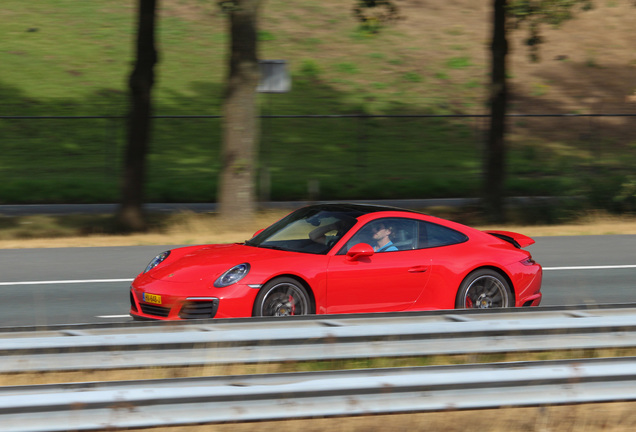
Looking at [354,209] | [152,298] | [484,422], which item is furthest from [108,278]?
[484,422]

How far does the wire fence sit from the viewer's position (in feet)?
76.2

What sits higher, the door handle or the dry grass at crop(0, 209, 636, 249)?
the door handle

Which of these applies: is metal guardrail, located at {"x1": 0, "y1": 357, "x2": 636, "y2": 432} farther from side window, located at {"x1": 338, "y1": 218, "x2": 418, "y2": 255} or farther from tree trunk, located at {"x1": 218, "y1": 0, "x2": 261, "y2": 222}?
tree trunk, located at {"x1": 218, "y1": 0, "x2": 261, "y2": 222}

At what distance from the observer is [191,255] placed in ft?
27.5

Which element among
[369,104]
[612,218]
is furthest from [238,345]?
[369,104]

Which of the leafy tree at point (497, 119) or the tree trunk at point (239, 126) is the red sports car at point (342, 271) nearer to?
the tree trunk at point (239, 126)

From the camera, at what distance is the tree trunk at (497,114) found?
19.1m

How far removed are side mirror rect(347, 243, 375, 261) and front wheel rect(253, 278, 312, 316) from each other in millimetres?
548

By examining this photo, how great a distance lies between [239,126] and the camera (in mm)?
16281

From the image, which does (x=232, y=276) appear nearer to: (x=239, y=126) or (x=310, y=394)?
(x=310, y=394)

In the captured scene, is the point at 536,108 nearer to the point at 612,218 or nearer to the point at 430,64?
the point at 430,64

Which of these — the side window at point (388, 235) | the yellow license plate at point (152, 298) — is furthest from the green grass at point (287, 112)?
the yellow license plate at point (152, 298)

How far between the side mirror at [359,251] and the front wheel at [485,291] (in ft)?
3.46

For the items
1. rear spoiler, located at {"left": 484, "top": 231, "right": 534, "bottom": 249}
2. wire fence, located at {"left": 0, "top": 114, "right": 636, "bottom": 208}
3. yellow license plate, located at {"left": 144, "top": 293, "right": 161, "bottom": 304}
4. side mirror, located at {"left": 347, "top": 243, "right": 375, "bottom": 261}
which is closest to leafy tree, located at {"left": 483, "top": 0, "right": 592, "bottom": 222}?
wire fence, located at {"left": 0, "top": 114, "right": 636, "bottom": 208}
